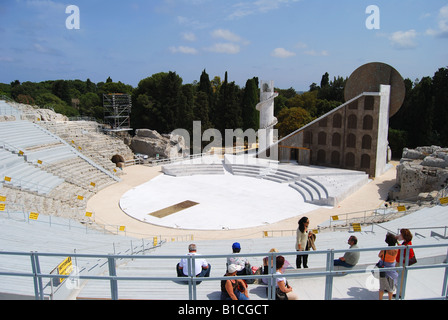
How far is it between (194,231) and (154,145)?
59.1ft

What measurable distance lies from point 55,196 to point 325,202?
15.0 m

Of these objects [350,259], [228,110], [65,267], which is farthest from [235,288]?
[228,110]

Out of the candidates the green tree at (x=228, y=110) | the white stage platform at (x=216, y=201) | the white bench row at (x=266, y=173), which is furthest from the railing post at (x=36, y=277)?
the green tree at (x=228, y=110)

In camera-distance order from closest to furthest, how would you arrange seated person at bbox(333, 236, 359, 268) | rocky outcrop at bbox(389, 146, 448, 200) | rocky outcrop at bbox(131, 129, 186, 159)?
seated person at bbox(333, 236, 359, 268), rocky outcrop at bbox(389, 146, 448, 200), rocky outcrop at bbox(131, 129, 186, 159)

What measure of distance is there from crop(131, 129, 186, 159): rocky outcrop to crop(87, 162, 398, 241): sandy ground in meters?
6.26

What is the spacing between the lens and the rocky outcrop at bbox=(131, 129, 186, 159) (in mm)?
32375

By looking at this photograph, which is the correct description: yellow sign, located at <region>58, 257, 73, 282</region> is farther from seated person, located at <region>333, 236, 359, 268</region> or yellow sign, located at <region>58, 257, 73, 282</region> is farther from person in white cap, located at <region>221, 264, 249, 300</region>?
seated person, located at <region>333, 236, 359, 268</region>

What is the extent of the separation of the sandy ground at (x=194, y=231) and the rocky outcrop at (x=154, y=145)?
20.5ft

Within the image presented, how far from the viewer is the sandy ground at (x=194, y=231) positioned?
1549cm

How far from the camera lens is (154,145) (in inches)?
1275

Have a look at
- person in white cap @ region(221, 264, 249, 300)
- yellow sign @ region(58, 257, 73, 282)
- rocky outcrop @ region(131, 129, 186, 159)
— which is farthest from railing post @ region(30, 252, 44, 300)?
rocky outcrop @ region(131, 129, 186, 159)

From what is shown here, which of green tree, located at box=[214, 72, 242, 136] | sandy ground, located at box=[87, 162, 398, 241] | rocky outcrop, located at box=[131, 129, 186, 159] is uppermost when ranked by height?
green tree, located at box=[214, 72, 242, 136]
